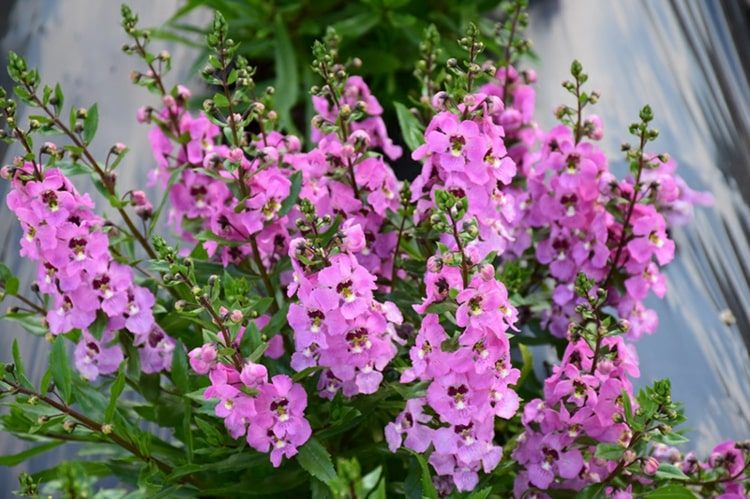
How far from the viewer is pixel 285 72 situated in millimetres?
3014

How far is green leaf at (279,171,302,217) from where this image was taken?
1.60 meters

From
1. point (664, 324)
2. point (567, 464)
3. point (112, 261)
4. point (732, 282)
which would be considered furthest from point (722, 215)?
point (112, 261)

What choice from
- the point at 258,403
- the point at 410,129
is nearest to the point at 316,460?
the point at 258,403

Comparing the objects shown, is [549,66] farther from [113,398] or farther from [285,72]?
[113,398]

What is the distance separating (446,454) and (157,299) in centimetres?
63

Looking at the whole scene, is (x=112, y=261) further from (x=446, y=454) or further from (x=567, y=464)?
(x=567, y=464)

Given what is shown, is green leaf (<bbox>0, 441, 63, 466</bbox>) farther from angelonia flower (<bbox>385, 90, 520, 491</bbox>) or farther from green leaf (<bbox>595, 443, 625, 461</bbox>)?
green leaf (<bbox>595, 443, 625, 461</bbox>)

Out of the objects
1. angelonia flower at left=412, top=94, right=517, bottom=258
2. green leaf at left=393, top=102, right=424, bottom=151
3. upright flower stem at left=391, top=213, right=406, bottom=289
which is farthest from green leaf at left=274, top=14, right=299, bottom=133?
angelonia flower at left=412, top=94, right=517, bottom=258

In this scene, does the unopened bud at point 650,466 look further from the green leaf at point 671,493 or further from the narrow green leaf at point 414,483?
the narrow green leaf at point 414,483

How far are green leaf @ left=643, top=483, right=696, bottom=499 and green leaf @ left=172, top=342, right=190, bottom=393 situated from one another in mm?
762

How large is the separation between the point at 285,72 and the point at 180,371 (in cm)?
151

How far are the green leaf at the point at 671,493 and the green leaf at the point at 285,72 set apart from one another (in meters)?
1.66

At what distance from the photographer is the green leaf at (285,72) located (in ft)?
9.70

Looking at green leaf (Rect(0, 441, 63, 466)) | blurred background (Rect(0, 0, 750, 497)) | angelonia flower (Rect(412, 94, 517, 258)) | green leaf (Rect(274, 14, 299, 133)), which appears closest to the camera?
angelonia flower (Rect(412, 94, 517, 258))
